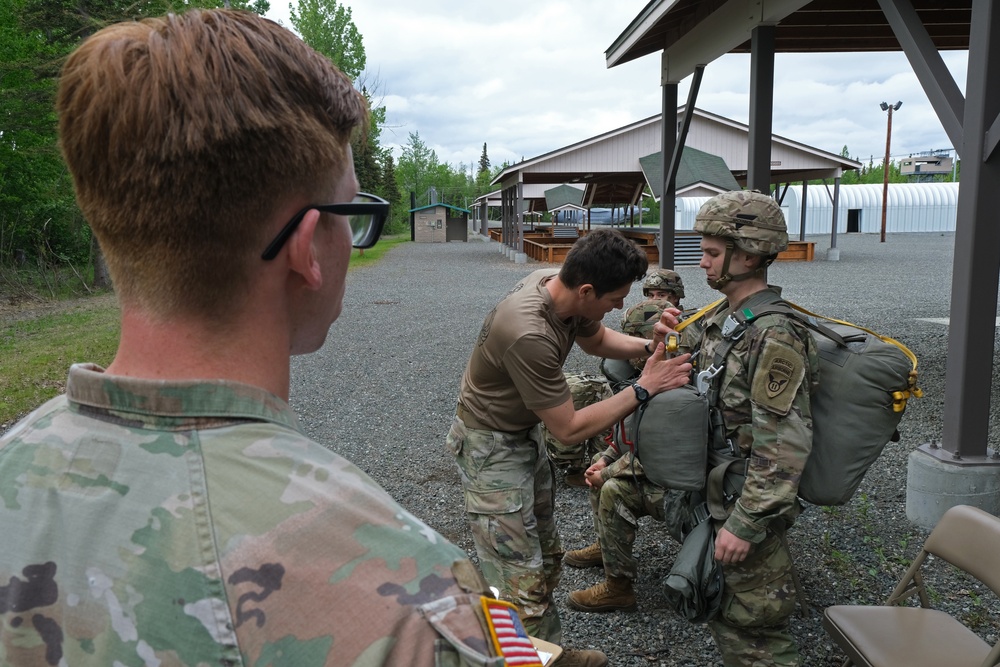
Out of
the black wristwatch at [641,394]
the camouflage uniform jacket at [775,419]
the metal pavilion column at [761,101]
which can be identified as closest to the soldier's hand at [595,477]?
the black wristwatch at [641,394]

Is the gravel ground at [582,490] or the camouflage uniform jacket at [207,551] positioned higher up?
the camouflage uniform jacket at [207,551]

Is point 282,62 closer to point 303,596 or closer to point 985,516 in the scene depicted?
point 303,596

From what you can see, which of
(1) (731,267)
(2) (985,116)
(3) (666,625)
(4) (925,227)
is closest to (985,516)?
(1) (731,267)

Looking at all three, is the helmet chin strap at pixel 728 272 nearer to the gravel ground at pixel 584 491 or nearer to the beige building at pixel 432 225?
the gravel ground at pixel 584 491

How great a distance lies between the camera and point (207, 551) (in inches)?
29.0

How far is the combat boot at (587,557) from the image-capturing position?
4.48 meters

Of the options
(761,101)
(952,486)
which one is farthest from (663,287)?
(952,486)

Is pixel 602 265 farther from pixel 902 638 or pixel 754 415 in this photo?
pixel 902 638

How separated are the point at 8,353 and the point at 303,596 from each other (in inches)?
488

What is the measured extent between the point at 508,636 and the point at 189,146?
626 mm

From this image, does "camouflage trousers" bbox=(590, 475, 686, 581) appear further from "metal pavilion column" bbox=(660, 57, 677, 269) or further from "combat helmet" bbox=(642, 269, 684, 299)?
"metal pavilion column" bbox=(660, 57, 677, 269)

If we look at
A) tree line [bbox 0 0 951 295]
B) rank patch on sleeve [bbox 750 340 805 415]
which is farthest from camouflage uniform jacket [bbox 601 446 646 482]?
tree line [bbox 0 0 951 295]

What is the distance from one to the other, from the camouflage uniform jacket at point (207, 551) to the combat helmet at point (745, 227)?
2.60 metres

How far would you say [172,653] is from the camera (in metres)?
0.74
